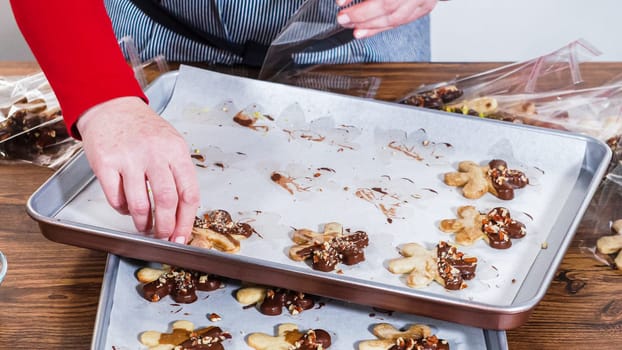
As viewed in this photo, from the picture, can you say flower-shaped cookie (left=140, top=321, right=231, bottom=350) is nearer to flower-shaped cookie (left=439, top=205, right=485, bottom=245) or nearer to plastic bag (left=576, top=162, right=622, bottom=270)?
flower-shaped cookie (left=439, top=205, right=485, bottom=245)

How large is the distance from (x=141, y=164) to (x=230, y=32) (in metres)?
0.72

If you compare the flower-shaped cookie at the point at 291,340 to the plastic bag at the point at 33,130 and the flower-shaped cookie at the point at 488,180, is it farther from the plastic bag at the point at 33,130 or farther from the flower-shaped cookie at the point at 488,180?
the plastic bag at the point at 33,130

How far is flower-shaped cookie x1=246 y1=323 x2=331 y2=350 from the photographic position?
0.98 metres

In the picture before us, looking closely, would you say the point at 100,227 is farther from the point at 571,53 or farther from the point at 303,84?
the point at 571,53

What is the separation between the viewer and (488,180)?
4.07 ft

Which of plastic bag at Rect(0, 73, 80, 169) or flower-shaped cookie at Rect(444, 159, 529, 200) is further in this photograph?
plastic bag at Rect(0, 73, 80, 169)

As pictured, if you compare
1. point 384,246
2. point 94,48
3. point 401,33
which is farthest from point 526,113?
point 94,48

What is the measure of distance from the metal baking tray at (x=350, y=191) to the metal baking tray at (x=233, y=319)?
5 cm

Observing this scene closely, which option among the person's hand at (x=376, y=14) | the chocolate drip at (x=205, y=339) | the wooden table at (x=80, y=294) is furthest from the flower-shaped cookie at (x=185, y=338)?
the person's hand at (x=376, y=14)

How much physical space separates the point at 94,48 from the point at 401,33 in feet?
2.82

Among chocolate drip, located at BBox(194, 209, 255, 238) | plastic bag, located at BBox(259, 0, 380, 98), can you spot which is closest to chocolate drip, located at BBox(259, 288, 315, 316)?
chocolate drip, located at BBox(194, 209, 255, 238)

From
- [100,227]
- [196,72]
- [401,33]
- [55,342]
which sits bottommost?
[55,342]

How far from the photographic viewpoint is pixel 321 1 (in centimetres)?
139

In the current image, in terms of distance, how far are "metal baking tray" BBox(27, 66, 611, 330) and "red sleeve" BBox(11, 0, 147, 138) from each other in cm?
17
